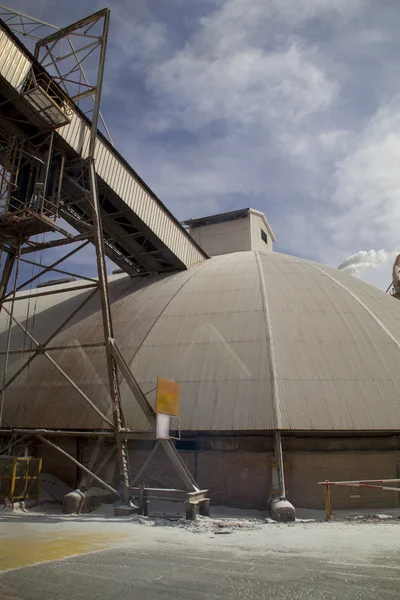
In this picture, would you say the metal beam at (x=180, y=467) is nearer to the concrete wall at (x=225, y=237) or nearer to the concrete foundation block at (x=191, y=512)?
the concrete foundation block at (x=191, y=512)

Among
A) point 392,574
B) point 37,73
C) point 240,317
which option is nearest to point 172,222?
point 240,317

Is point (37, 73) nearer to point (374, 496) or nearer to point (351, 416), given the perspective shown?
point (351, 416)

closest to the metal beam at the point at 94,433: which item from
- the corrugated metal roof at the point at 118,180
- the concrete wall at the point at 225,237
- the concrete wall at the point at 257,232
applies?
the corrugated metal roof at the point at 118,180

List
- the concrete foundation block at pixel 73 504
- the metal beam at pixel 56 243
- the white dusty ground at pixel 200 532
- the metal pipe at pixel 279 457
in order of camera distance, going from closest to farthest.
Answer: the white dusty ground at pixel 200 532, the concrete foundation block at pixel 73 504, the metal pipe at pixel 279 457, the metal beam at pixel 56 243

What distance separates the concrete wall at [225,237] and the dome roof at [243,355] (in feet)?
33.8

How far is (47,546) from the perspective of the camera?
319 inches

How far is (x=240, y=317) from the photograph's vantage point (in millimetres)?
16547

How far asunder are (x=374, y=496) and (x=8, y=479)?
36.7 ft

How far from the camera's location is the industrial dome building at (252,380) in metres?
13.3

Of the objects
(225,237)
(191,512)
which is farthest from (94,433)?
(225,237)

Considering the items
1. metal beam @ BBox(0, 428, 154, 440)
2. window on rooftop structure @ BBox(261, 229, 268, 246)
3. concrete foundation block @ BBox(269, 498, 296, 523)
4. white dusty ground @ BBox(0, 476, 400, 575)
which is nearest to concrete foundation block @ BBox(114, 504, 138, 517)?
white dusty ground @ BBox(0, 476, 400, 575)

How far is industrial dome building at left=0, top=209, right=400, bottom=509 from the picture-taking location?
13.3 meters

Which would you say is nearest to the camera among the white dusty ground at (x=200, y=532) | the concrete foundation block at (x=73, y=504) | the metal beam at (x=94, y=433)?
the white dusty ground at (x=200, y=532)

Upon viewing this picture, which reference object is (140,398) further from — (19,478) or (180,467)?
(19,478)
